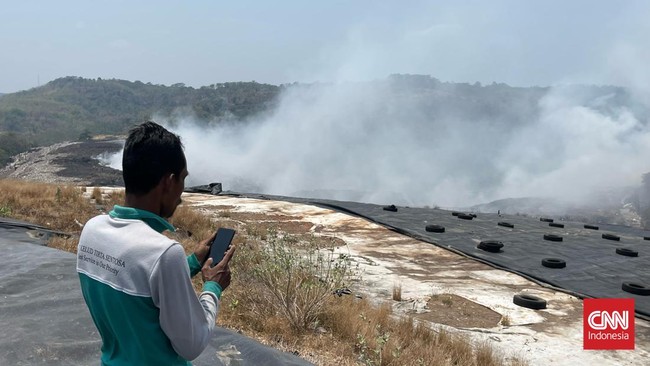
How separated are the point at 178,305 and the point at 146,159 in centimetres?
51

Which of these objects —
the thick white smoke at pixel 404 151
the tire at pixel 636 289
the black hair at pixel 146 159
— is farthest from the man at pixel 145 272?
the thick white smoke at pixel 404 151

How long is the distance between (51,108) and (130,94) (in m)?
29.3

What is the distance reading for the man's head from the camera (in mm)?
1586

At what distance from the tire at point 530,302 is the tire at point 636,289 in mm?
1690

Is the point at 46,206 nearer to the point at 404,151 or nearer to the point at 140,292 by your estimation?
the point at 140,292

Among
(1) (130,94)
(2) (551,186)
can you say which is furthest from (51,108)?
(2) (551,186)

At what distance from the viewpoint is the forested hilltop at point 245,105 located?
7550cm

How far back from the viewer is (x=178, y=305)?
4.77 ft

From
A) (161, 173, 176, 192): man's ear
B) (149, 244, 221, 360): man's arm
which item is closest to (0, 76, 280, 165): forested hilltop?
(161, 173, 176, 192): man's ear

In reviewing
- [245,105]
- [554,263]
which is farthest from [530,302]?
[245,105]

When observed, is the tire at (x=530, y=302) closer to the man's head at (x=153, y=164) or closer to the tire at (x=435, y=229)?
the tire at (x=435, y=229)

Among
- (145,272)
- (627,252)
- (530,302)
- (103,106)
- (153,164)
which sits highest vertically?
(103,106)

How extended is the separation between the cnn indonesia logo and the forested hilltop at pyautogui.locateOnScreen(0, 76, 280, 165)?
58.0 meters

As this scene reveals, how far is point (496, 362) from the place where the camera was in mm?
4531
